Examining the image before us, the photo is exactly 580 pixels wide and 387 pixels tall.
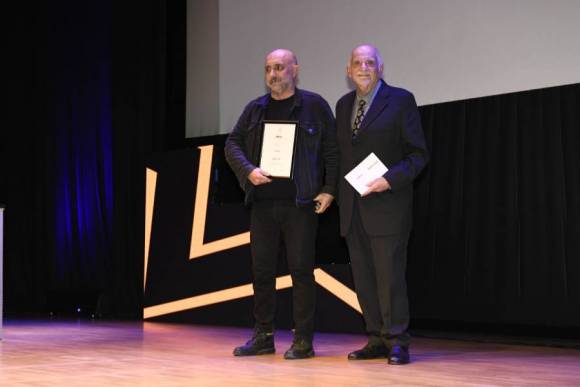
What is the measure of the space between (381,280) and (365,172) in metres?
0.42

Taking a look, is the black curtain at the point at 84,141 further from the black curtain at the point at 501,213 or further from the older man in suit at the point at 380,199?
the older man in suit at the point at 380,199

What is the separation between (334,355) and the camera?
3.86 metres

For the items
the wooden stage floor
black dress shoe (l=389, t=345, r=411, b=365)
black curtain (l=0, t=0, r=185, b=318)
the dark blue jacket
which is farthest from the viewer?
black curtain (l=0, t=0, r=185, b=318)

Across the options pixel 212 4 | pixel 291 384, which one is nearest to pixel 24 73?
pixel 212 4

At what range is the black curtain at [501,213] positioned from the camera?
4918 mm

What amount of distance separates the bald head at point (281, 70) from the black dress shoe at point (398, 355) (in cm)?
113

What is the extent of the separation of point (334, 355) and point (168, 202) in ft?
8.61

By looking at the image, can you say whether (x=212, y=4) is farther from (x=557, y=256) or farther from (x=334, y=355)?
(x=334, y=355)

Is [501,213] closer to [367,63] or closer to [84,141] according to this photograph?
[367,63]

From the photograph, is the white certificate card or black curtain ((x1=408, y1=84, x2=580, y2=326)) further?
black curtain ((x1=408, y1=84, x2=580, y2=326))

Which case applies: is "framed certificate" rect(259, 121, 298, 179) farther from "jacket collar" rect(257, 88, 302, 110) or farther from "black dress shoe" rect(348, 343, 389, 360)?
"black dress shoe" rect(348, 343, 389, 360)

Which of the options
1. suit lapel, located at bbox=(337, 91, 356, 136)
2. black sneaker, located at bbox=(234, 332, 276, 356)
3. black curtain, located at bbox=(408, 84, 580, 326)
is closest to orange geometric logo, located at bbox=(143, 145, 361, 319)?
black curtain, located at bbox=(408, 84, 580, 326)

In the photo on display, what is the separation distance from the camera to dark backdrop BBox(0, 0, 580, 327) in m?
5.01

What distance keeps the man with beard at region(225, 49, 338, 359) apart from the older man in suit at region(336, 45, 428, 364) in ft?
0.31
